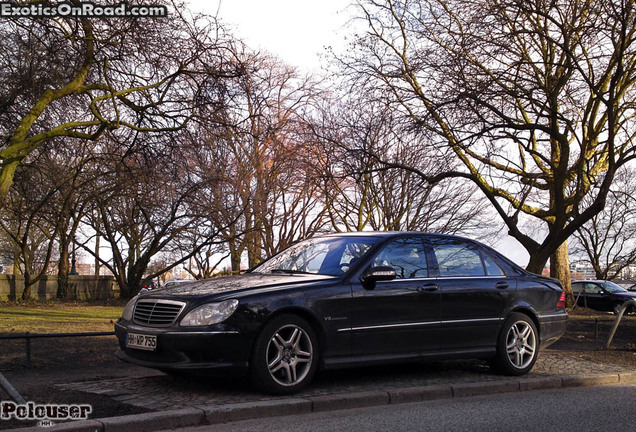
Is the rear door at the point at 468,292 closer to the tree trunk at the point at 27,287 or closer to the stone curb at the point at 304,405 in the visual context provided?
the stone curb at the point at 304,405

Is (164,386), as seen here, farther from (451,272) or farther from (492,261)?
(492,261)

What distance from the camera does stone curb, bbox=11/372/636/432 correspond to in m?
5.25

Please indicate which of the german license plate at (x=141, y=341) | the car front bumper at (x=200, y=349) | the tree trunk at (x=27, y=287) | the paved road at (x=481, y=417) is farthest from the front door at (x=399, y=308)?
the tree trunk at (x=27, y=287)

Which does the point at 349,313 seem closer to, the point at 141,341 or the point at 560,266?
the point at 141,341

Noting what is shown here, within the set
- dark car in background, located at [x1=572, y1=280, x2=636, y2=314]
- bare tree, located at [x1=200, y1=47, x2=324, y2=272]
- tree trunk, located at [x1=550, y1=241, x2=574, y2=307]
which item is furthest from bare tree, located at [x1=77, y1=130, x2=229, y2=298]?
dark car in background, located at [x1=572, y1=280, x2=636, y2=314]

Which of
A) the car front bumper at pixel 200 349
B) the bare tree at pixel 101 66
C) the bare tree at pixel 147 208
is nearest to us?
the car front bumper at pixel 200 349

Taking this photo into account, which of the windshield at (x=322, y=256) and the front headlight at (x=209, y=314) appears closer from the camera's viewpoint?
the front headlight at (x=209, y=314)

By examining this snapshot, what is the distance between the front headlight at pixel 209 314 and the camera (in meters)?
6.29

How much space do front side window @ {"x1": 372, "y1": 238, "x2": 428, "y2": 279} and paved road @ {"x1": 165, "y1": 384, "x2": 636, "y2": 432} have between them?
1.51m

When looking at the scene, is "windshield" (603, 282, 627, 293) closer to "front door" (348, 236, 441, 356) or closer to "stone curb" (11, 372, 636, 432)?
"stone curb" (11, 372, 636, 432)

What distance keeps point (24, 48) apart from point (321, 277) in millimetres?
9413

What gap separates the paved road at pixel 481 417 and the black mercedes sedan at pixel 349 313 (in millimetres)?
717

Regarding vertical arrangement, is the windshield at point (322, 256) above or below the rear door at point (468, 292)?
above

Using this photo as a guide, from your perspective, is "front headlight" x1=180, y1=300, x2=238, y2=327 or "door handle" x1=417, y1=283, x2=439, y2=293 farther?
"door handle" x1=417, y1=283, x2=439, y2=293
